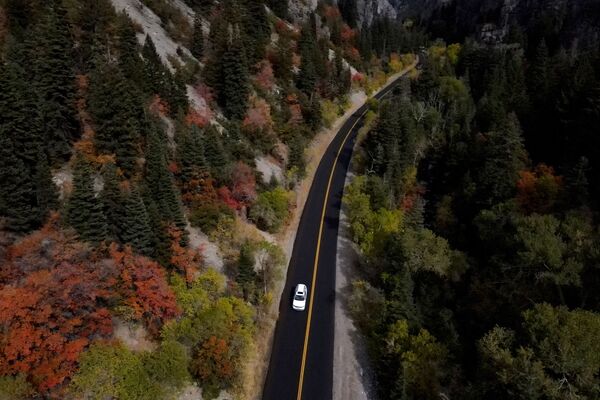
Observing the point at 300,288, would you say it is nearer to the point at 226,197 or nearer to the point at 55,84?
the point at 226,197

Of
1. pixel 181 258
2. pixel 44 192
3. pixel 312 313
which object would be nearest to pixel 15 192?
pixel 44 192

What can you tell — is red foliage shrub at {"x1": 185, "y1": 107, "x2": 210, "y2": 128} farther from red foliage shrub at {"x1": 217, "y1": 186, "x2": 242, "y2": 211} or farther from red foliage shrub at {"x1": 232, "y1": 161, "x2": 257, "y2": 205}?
red foliage shrub at {"x1": 217, "y1": 186, "x2": 242, "y2": 211}

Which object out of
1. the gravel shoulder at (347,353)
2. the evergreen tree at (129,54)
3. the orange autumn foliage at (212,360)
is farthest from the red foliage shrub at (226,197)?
the orange autumn foliage at (212,360)

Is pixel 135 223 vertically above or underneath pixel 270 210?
above

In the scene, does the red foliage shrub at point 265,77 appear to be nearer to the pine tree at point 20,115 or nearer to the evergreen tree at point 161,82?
the evergreen tree at point 161,82

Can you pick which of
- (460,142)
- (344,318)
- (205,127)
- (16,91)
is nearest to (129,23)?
(205,127)

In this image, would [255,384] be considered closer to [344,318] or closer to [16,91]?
[344,318]

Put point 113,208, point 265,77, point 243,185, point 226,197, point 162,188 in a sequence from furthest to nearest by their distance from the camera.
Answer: point 265,77
point 243,185
point 226,197
point 162,188
point 113,208
